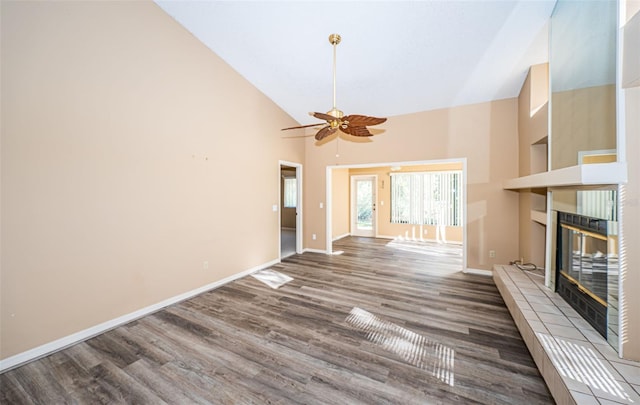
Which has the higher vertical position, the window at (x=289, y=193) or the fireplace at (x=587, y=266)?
the window at (x=289, y=193)

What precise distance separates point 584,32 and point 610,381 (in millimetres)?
2760

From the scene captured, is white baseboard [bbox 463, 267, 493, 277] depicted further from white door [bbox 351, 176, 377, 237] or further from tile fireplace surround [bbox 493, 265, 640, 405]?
white door [bbox 351, 176, 377, 237]

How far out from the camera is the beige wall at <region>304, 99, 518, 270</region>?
4145mm

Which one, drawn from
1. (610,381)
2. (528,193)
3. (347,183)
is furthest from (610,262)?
(347,183)

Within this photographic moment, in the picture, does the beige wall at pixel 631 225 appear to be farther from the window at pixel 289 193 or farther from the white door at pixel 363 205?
the window at pixel 289 193

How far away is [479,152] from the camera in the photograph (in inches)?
170

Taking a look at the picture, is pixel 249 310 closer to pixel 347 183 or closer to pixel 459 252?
pixel 459 252

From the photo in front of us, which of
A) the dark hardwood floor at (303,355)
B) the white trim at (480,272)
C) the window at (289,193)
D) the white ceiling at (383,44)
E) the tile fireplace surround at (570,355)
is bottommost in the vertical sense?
the dark hardwood floor at (303,355)

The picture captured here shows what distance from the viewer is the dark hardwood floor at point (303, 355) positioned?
5.87ft

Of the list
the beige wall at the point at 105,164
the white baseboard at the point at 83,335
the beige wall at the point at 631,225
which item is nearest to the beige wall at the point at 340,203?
the beige wall at the point at 105,164

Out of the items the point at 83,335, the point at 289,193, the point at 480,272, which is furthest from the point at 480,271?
the point at 289,193

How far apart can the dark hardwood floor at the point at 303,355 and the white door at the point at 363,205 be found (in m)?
4.64

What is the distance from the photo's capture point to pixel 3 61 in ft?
6.65

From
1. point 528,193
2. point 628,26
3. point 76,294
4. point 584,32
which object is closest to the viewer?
point 628,26
